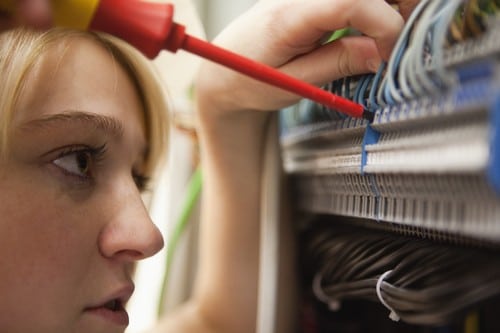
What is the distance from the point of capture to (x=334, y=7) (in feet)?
1.96

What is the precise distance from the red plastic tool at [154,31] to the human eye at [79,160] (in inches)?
9.3

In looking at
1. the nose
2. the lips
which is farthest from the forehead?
the lips

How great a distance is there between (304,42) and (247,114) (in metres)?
0.23

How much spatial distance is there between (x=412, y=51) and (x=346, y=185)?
221mm

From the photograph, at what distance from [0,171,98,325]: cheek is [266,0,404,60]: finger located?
1.19 ft

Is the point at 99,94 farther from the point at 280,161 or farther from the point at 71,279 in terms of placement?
the point at 280,161

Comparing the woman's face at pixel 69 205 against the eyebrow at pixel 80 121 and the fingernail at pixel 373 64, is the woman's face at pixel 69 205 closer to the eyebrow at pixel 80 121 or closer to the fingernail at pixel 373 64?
the eyebrow at pixel 80 121

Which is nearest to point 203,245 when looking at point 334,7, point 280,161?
point 280,161

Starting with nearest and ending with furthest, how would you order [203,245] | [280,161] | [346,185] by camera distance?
[346,185] → [280,161] → [203,245]

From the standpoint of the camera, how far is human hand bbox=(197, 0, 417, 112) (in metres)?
0.59

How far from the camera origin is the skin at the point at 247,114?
0.61m

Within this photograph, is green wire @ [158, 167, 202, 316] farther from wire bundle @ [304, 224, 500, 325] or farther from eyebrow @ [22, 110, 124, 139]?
eyebrow @ [22, 110, 124, 139]

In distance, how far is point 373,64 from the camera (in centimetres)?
62

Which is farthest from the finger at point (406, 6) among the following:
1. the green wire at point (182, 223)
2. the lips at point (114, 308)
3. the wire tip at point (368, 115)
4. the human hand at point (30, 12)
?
the green wire at point (182, 223)
